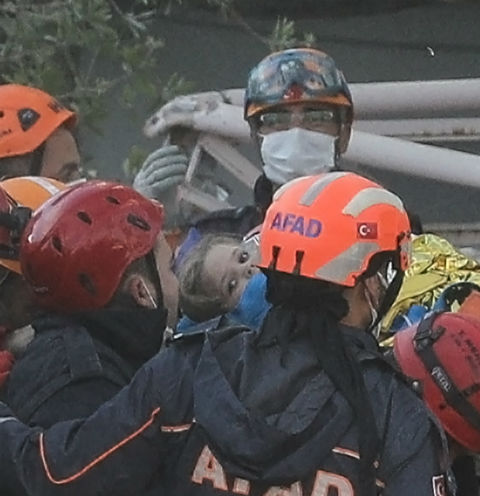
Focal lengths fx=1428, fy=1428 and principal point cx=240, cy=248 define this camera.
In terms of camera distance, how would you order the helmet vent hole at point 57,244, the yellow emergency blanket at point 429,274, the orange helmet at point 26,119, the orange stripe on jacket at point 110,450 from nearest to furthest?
1. the orange stripe on jacket at point 110,450
2. the helmet vent hole at point 57,244
3. the yellow emergency blanket at point 429,274
4. the orange helmet at point 26,119

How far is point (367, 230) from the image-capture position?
2.88 m

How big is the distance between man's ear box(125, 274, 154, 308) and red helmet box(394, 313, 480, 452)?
2.11 feet

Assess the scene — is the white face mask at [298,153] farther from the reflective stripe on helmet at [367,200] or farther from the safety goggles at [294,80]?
the reflective stripe on helmet at [367,200]

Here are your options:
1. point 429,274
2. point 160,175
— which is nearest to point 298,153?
point 429,274

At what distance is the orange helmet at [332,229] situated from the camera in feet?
9.39

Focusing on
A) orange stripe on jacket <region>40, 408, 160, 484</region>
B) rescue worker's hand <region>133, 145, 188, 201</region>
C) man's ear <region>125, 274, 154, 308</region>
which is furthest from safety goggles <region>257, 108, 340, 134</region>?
orange stripe on jacket <region>40, 408, 160, 484</region>

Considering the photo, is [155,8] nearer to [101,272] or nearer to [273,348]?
[101,272]

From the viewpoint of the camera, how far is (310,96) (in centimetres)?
438

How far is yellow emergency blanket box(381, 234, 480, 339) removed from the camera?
4.12m

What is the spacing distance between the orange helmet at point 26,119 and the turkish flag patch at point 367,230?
2.05 meters

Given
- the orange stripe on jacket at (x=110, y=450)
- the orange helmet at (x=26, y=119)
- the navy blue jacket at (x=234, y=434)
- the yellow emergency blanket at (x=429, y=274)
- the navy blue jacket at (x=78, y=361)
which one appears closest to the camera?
the navy blue jacket at (x=234, y=434)

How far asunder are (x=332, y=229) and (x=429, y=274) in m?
1.40

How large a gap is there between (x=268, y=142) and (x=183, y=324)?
2.93ft

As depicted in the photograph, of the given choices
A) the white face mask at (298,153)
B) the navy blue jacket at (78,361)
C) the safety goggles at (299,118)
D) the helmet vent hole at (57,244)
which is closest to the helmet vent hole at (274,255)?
the navy blue jacket at (78,361)
